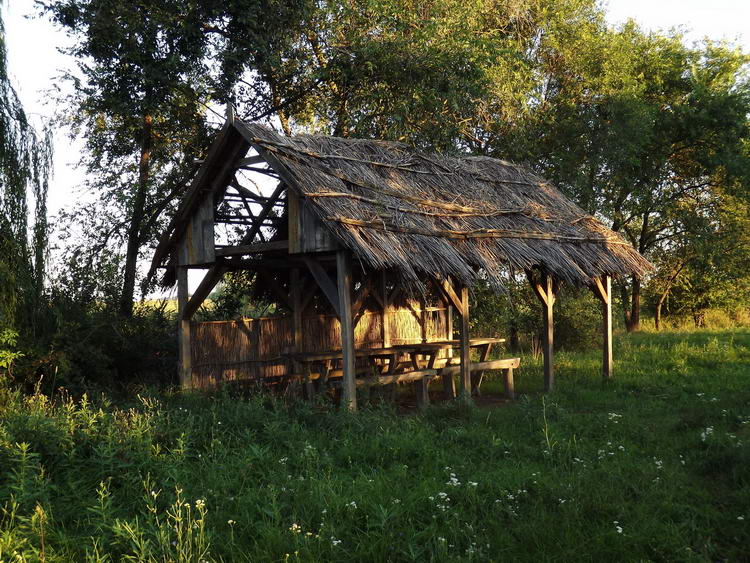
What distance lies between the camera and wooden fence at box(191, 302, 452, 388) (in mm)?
10969

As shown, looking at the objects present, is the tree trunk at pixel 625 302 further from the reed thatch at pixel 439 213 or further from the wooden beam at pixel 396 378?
the wooden beam at pixel 396 378

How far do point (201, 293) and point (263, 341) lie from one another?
4.87 feet

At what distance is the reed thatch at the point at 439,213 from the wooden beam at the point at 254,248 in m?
1.05

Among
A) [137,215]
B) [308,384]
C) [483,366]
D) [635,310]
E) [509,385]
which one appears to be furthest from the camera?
[635,310]

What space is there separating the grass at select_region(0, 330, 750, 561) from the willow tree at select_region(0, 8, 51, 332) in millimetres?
1484

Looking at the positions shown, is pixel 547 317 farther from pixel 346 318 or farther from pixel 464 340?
pixel 346 318

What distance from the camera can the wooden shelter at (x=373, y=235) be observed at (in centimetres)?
908

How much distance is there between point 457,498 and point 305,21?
Answer: 12.4 metres

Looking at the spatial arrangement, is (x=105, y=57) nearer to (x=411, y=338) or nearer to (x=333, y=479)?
(x=411, y=338)

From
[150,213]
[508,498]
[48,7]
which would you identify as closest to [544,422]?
[508,498]

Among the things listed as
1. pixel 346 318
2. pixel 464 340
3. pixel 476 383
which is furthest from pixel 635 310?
pixel 346 318

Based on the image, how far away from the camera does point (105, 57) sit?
43.3ft

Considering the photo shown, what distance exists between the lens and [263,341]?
457 inches

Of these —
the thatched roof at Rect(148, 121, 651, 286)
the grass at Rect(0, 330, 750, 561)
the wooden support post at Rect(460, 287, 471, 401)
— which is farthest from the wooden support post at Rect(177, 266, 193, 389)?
the wooden support post at Rect(460, 287, 471, 401)
